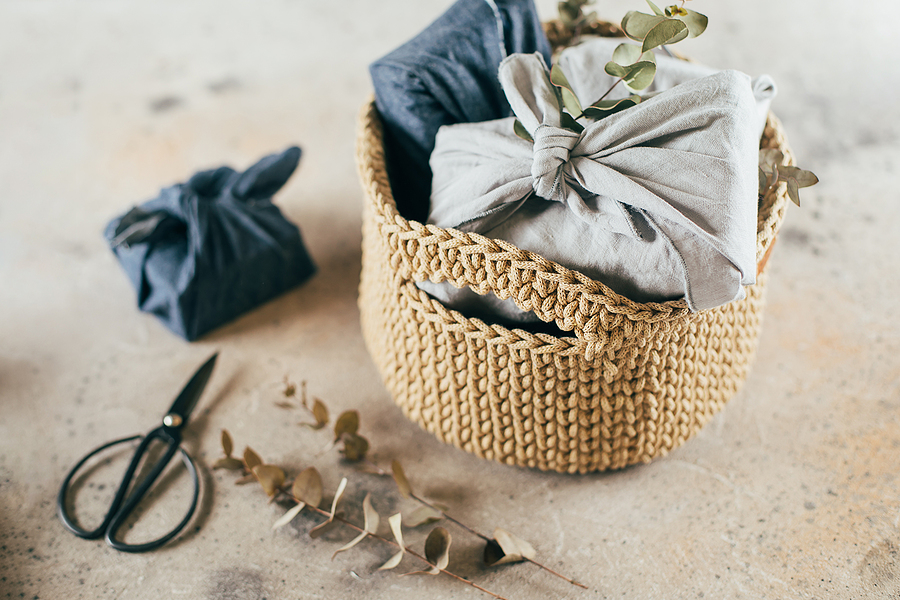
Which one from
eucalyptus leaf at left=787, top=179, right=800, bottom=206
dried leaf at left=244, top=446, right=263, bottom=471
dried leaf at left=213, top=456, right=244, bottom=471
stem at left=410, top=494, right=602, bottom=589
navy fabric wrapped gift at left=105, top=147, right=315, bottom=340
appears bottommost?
stem at left=410, top=494, right=602, bottom=589

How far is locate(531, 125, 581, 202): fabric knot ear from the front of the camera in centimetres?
62

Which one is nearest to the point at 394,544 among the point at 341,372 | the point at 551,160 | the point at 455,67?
the point at 341,372

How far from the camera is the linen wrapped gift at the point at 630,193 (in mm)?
582

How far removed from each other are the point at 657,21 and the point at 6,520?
3.05ft

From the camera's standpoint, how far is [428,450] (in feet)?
2.79

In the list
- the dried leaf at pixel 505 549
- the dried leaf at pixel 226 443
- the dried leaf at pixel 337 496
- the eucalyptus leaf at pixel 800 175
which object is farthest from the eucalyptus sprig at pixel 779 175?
the dried leaf at pixel 226 443

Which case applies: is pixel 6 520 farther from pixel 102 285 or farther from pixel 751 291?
pixel 751 291

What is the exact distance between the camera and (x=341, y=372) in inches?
36.8

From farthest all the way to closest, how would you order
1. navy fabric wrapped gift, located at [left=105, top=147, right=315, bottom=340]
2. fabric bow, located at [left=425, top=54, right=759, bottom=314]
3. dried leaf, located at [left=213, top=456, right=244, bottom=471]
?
navy fabric wrapped gift, located at [left=105, top=147, right=315, bottom=340] → dried leaf, located at [left=213, top=456, right=244, bottom=471] → fabric bow, located at [left=425, top=54, right=759, bottom=314]

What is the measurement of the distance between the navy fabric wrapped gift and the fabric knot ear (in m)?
0.48

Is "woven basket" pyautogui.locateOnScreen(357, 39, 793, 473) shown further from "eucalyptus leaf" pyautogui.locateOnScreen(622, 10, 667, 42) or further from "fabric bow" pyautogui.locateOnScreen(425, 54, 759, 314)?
"eucalyptus leaf" pyautogui.locateOnScreen(622, 10, 667, 42)

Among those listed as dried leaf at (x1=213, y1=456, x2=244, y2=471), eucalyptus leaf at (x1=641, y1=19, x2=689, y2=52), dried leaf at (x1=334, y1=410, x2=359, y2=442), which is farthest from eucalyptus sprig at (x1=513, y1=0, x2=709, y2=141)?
dried leaf at (x1=213, y1=456, x2=244, y2=471)

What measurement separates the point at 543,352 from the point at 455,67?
1.24ft

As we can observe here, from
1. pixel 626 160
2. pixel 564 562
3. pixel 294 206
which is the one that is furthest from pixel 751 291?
pixel 294 206
